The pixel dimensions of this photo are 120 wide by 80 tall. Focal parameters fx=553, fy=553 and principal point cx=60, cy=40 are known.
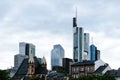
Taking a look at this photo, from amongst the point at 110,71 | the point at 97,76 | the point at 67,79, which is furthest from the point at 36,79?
the point at 97,76

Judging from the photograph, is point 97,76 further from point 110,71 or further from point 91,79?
point 110,71

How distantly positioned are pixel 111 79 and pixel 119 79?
24.2 metres

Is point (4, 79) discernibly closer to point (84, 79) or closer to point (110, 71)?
point (84, 79)

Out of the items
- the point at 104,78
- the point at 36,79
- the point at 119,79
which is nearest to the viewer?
the point at 104,78

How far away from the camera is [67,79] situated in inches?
7830

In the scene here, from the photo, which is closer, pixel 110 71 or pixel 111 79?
pixel 111 79

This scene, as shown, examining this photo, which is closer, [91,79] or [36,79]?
[91,79]

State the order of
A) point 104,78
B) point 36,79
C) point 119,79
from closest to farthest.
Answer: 1. point 104,78
2. point 119,79
3. point 36,79

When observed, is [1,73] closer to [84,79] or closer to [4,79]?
[4,79]

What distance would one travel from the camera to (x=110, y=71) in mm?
194625

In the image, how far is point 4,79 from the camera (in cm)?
17000

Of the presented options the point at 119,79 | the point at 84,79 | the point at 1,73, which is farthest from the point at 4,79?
the point at 119,79

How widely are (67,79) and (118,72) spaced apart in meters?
19.1

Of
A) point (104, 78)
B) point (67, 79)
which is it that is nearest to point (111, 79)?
point (104, 78)
